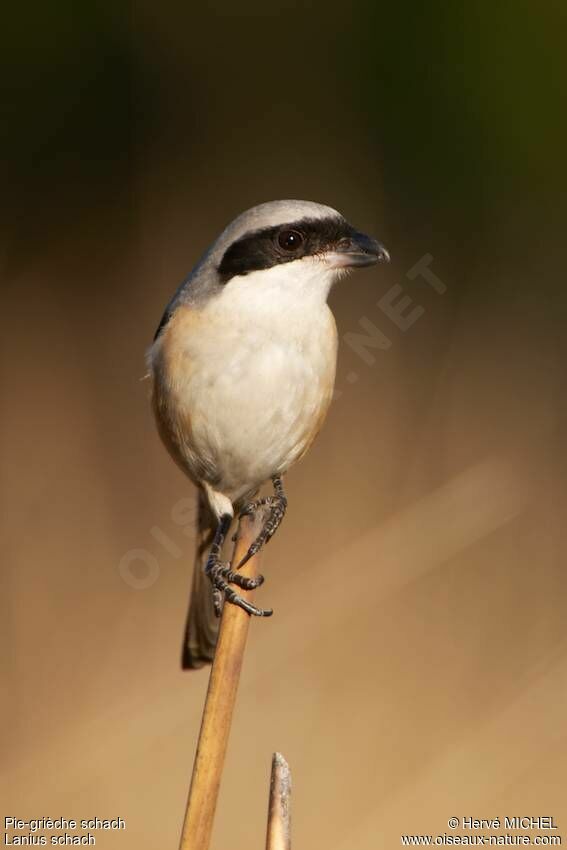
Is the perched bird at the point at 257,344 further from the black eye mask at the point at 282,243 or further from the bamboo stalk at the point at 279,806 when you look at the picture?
the bamboo stalk at the point at 279,806

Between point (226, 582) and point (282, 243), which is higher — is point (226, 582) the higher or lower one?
the lower one

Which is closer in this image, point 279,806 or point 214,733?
point 279,806

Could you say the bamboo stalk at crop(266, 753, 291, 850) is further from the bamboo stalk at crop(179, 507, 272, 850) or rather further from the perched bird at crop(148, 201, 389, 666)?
the perched bird at crop(148, 201, 389, 666)

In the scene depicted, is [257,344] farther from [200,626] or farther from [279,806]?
[279,806]

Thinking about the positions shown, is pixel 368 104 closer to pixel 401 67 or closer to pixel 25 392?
pixel 401 67

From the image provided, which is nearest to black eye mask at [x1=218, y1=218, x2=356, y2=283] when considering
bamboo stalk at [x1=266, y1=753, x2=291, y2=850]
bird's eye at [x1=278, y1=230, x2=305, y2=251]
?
bird's eye at [x1=278, y1=230, x2=305, y2=251]

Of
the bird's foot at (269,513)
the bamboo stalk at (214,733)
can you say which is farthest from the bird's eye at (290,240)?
the bamboo stalk at (214,733)

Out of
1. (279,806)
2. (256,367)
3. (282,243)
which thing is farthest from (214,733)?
(282,243)
